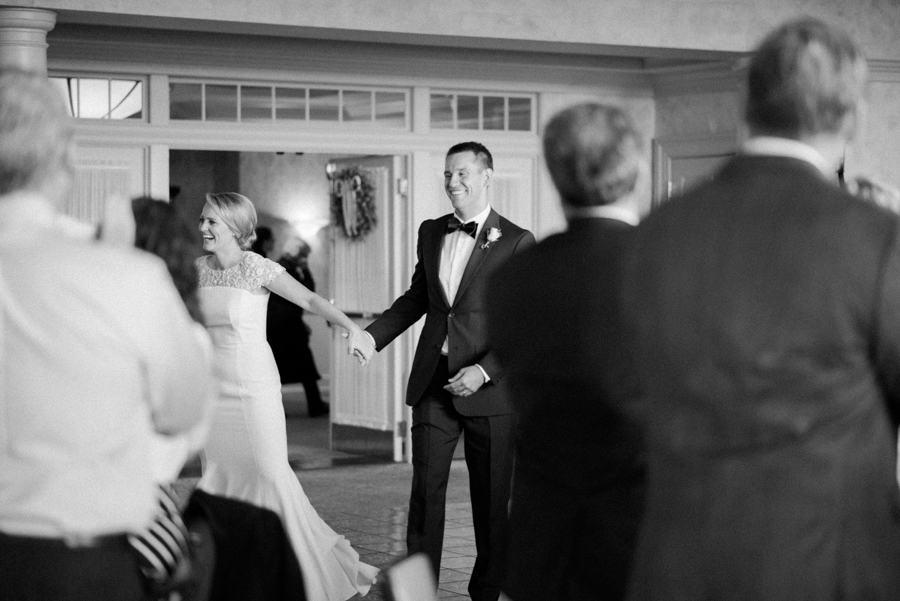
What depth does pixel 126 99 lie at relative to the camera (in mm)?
8758

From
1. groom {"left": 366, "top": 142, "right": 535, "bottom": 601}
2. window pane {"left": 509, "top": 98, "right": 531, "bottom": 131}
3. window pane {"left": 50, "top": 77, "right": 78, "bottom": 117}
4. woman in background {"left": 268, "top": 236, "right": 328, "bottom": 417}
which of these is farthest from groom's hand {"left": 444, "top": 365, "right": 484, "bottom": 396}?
woman in background {"left": 268, "top": 236, "right": 328, "bottom": 417}

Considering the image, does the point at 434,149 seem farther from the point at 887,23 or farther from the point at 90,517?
the point at 90,517

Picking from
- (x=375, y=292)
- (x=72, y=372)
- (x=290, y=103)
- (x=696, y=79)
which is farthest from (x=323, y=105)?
(x=72, y=372)

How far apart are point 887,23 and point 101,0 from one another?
17.6ft

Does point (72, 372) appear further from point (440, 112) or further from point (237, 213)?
point (440, 112)

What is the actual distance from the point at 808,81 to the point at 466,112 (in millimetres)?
7815

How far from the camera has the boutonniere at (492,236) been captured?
532cm

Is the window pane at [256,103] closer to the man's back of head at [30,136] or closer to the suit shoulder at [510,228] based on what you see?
the suit shoulder at [510,228]

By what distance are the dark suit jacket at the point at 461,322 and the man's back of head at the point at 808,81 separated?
9.86 ft

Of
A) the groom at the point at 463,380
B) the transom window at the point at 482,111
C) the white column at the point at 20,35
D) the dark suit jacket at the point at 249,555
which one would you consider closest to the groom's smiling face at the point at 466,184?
the groom at the point at 463,380

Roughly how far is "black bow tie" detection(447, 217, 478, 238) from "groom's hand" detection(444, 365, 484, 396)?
2.07 feet

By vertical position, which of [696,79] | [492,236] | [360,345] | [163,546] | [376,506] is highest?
[696,79]

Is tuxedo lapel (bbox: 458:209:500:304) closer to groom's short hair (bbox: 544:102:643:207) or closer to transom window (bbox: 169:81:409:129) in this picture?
groom's short hair (bbox: 544:102:643:207)

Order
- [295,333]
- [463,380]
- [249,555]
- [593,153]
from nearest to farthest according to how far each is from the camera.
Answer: [593,153], [249,555], [463,380], [295,333]
